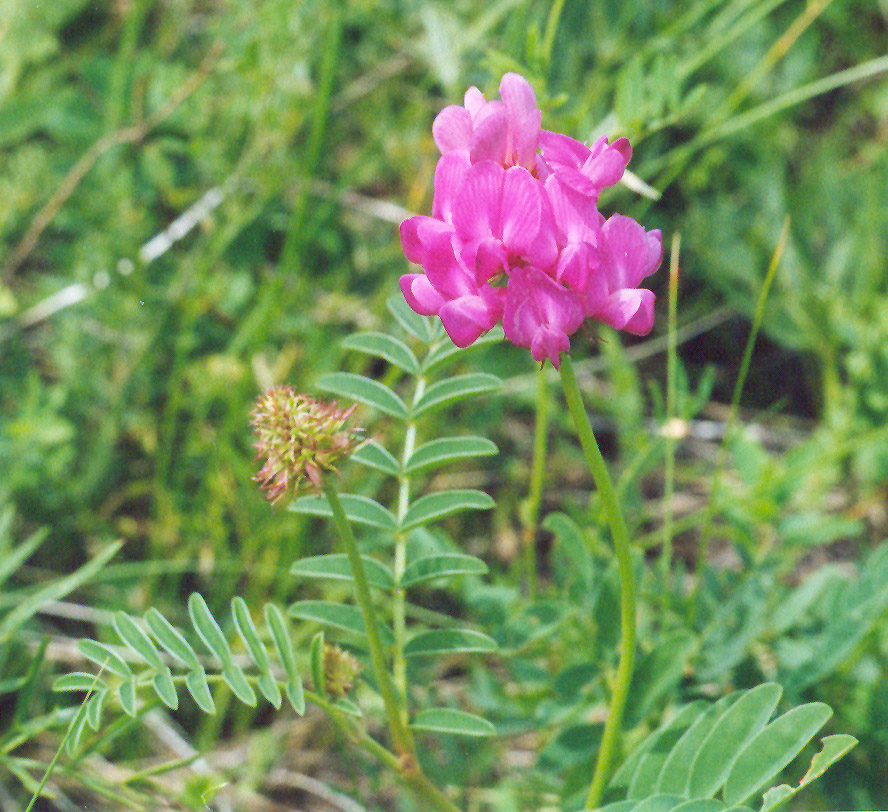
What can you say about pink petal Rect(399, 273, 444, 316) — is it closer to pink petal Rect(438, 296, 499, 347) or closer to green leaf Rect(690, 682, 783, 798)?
pink petal Rect(438, 296, 499, 347)

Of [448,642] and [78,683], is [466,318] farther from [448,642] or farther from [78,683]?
[78,683]

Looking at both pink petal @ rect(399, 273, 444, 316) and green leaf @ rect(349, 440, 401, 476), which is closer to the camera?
pink petal @ rect(399, 273, 444, 316)

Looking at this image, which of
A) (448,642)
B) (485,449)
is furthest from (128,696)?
(485,449)

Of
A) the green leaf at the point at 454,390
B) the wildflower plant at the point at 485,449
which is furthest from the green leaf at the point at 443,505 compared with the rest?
the green leaf at the point at 454,390

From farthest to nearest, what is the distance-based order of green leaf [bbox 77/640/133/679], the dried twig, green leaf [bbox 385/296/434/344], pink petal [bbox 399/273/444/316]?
the dried twig
green leaf [bbox 385/296/434/344]
green leaf [bbox 77/640/133/679]
pink petal [bbox 399/273/444/316]

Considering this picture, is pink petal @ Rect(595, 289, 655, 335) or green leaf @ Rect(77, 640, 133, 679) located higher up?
pink petal @ Rect(595, 289, 655, 335)

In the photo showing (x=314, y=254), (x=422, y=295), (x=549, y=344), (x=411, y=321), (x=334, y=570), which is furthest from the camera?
(x=314, y=254)

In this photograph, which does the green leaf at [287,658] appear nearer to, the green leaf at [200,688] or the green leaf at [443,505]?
the green leaf at [200,688]

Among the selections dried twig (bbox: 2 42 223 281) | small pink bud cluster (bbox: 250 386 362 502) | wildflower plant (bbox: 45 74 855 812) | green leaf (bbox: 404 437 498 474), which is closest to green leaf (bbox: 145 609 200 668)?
wildflower plant (bbox: 45 74 855 812)
